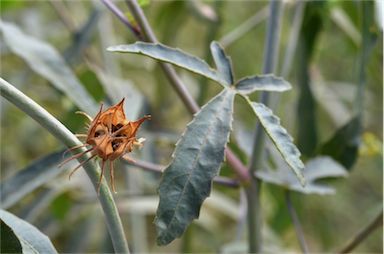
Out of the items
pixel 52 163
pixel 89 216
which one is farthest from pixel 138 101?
pixel 89 216

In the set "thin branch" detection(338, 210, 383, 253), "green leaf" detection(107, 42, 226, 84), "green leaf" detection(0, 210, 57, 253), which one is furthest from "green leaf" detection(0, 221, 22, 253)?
"thin branch" detection(338, 210, 383, 253)

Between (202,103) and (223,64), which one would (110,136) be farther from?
(202,103)

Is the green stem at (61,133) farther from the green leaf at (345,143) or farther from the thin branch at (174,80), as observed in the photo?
the green leaf at (345,143)

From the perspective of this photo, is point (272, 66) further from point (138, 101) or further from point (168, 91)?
point (168, 91)

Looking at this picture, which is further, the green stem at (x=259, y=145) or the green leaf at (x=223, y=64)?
the green stem at (x=259, y=145)

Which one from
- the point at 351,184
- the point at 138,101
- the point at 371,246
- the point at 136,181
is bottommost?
the point at 371,246

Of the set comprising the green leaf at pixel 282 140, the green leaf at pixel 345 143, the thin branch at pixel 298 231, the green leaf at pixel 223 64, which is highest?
the green leaf at pixel 223 64

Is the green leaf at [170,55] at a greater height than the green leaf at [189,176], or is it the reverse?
the green leaf at [170,55]

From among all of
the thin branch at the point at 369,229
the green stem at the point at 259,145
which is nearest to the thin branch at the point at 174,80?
the green stem at the point at 259,145
